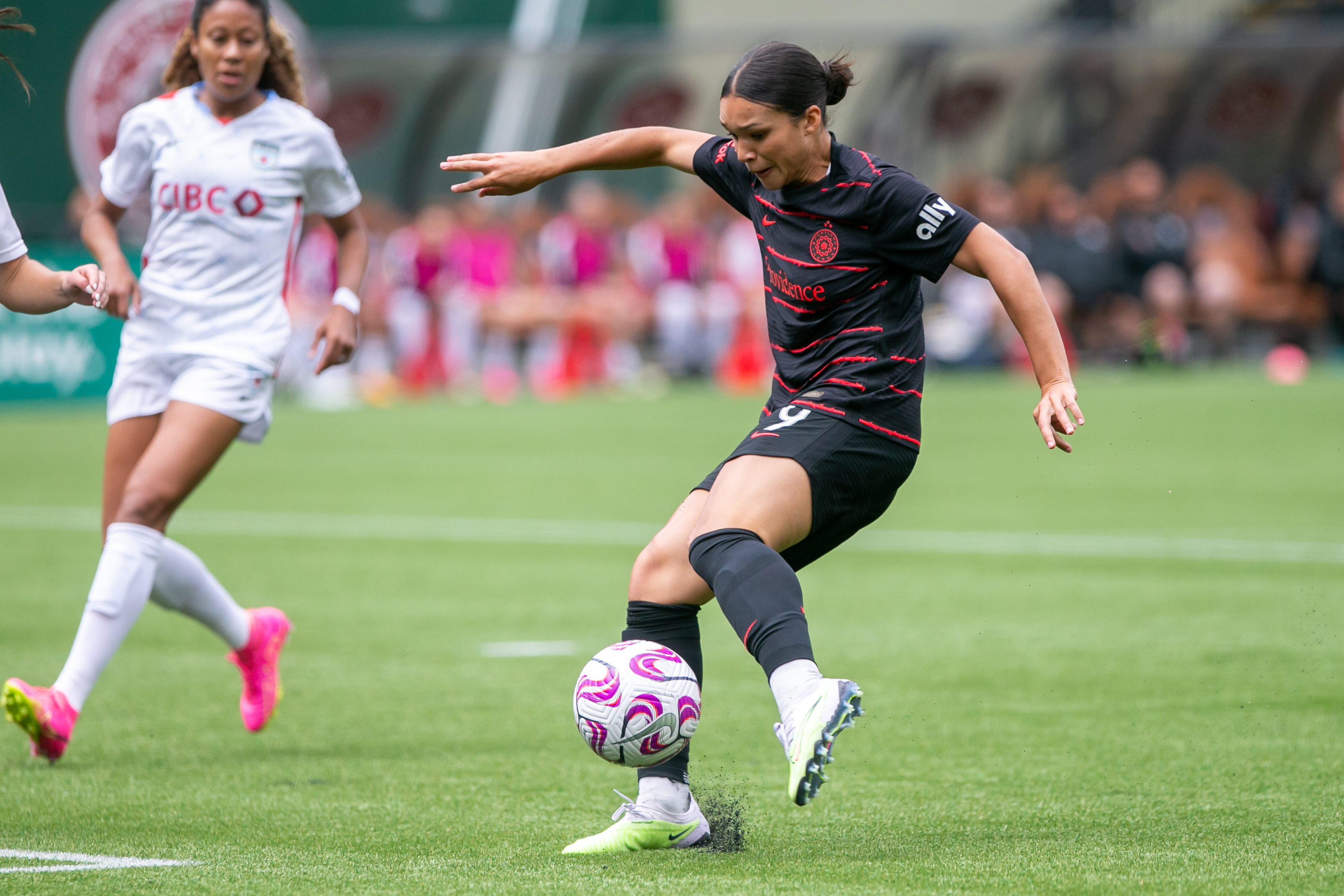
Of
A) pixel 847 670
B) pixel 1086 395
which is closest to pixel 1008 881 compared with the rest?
pixel 847 670

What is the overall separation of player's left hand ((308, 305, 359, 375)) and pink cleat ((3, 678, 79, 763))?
4.42 feet

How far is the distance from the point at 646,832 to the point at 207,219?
2689 mm

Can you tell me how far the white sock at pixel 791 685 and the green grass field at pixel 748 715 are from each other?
363 millimetres

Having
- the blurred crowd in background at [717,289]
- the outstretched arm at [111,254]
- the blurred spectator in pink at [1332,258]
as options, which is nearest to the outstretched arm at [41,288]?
the outstretched arm at [111,254]

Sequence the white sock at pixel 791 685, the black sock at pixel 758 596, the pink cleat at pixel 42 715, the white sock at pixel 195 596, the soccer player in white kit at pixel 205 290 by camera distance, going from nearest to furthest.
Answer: the white sock at pixel 791 685, the black sock at pixel 758 596, the pink cleat at pixel 42 715, the soccer player in white kit at pixel 205 290, the white sock at pixel 195 596

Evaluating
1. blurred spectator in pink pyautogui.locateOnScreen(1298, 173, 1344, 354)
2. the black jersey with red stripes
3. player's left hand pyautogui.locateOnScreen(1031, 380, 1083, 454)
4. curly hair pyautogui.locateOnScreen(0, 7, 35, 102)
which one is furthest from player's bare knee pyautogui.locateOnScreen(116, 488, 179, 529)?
blurred spectator in pink pyautogui.locateOnScreen(1298, 173, 1344, 354)

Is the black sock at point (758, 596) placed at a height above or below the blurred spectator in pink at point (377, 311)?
above

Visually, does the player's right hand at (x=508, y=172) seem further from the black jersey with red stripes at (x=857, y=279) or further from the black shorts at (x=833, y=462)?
the black shorts at (x=833, y=462)

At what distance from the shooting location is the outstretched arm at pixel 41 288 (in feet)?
16.2

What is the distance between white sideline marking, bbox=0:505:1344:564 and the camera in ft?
32.0

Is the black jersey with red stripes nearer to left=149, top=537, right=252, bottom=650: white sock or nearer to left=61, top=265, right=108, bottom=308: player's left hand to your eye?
left=61, top=265, right=108, bottom=308: player's left hand

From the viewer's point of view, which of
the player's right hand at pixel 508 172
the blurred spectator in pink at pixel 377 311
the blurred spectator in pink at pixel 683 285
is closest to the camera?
the player's right hand at pixel 508 172

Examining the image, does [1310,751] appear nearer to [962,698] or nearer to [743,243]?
[962,698]

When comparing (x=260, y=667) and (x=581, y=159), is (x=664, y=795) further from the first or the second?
(x=260, y=667)
